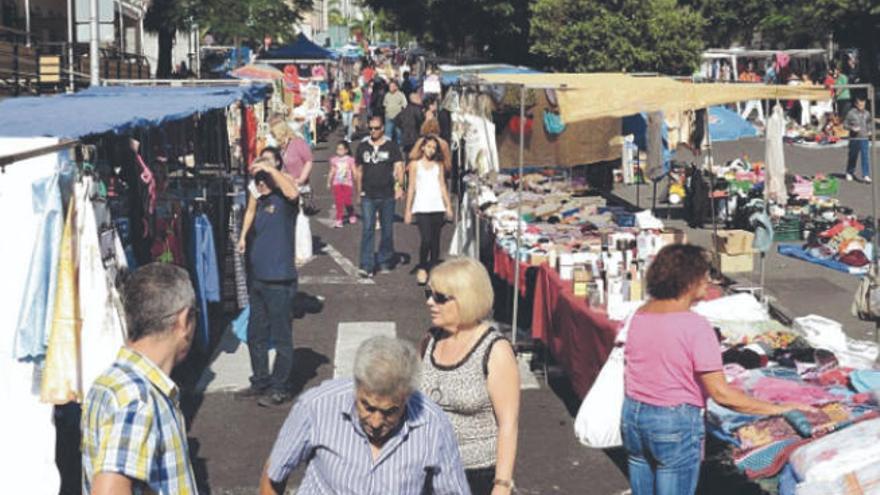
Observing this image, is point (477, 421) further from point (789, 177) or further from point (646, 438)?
point (789, 177)

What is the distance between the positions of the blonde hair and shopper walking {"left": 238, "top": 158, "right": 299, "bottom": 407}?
395cm

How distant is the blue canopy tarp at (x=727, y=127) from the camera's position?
1595 cm

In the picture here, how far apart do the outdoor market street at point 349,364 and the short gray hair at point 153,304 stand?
4.08m

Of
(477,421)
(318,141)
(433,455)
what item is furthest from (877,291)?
(318,141)

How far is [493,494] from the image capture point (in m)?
4.95

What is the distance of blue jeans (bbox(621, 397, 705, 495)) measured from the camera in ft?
18.5

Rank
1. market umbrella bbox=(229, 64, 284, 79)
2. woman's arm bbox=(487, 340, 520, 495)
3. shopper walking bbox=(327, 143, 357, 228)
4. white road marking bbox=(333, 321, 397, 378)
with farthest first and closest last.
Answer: market umbrella bbox=(229, 64, 284, 79) → shopper walking bbox=(327, 143, 357, 228) → white road marking bbox=(333, 321, 397, 378) → woman's arm bbox=(487, 340, 520, 495)

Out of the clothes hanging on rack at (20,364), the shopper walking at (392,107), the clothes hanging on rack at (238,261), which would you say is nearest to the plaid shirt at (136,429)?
the clothes hanging on rack at (20,364)

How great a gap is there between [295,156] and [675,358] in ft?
33.1

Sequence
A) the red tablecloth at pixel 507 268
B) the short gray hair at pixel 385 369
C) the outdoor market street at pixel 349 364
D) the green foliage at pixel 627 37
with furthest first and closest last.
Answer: the green foliage at pixel 627 37, the red tablecloth at pixel 507 268, the outdoor market street at pixel 349 364, the short gray hair at pixel 385 369

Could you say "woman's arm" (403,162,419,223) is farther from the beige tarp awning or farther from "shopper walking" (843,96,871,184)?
"shopper walking" (843,96,871,184)

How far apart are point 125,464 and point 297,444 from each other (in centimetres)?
68

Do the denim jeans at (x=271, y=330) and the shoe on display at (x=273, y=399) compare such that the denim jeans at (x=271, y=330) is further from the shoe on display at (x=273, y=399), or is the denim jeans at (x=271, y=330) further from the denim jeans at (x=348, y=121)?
the denim jeans at (x=348, y=121)

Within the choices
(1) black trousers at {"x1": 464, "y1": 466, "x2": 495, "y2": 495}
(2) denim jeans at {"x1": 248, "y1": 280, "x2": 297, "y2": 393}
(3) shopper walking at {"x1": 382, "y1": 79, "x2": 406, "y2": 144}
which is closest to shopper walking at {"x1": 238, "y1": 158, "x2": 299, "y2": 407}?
(2) denim jeans at {"x1": 248, "y1": 280, "x2": 297, "y2": 393}
